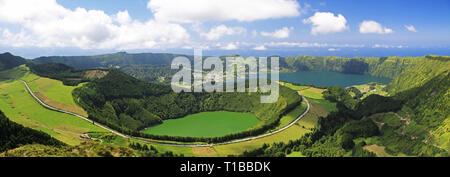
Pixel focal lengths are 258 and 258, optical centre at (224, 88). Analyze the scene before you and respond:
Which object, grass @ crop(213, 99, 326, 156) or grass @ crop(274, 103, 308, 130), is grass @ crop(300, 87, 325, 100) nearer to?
grass @ crop(274, 103, 308, 130)

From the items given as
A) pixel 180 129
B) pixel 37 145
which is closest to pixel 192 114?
pixel 180 129

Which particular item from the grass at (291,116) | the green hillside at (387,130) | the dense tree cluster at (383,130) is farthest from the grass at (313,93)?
the grass at (291,116)

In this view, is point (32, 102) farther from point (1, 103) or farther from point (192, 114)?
point (192, 114)

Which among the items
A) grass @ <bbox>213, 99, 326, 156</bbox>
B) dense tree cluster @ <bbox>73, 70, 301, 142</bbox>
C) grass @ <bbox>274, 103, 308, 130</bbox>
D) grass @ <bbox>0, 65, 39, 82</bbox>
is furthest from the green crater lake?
grass @ <bbox>0, 65, 39, 82</bbox>

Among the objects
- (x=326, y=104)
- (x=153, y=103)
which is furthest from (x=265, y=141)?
(x=153, y=103)

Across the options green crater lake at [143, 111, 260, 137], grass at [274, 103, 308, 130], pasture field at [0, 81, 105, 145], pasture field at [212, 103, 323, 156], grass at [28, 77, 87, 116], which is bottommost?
green crater lake at [143, 111, 260, 137]

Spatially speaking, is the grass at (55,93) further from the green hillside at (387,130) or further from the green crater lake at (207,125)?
the green hillside at (387,130)
